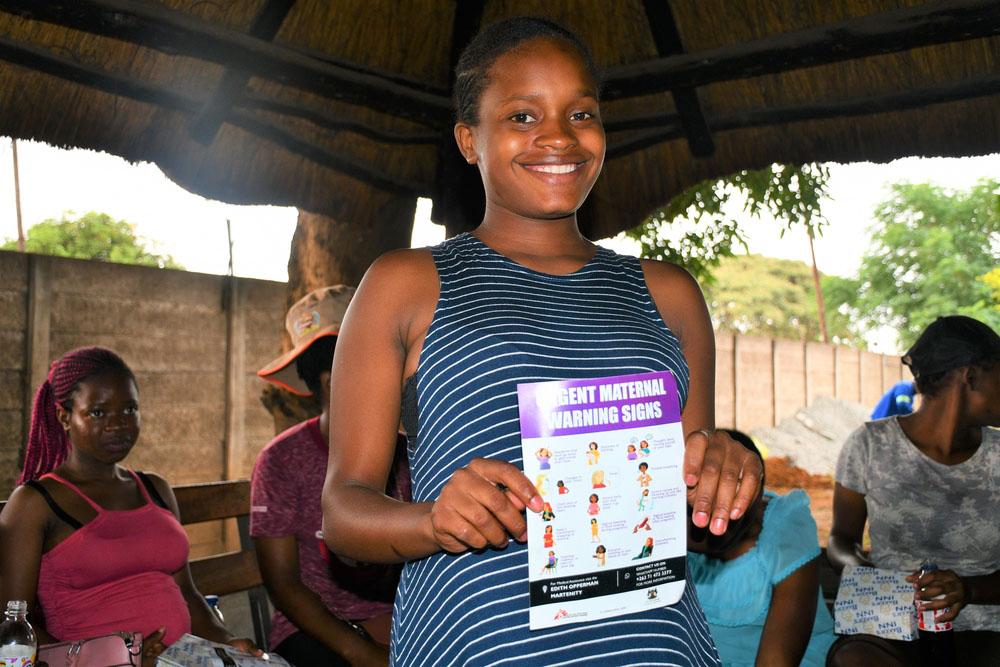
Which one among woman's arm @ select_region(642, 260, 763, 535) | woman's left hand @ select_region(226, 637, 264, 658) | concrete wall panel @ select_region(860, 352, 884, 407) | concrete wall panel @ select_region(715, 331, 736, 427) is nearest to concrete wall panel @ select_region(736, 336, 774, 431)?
concrete wall panel @ select_region(715, 331, 736, 427)

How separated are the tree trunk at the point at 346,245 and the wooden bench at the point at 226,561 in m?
0.57

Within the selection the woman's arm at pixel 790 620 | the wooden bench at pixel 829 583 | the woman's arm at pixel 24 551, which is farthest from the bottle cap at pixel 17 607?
the wooden bench at pixel 829 583

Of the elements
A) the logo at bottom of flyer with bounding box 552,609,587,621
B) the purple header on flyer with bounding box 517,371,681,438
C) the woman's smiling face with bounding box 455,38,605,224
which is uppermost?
the woman's smiling face with bounding box 455,38,605,224

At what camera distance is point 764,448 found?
53.2ft

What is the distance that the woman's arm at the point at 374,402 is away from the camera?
1241mm

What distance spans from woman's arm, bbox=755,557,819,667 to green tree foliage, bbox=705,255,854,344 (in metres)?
41.5

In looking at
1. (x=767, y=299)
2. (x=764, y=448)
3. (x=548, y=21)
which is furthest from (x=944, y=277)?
(x=548, y=21)

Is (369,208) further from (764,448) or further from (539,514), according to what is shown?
(764,448)

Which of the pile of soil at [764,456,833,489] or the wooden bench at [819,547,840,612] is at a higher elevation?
the wooden bench at [819,547,840,612]

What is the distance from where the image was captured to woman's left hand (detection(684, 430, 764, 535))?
1.20 meters

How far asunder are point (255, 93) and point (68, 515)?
176 centimetres

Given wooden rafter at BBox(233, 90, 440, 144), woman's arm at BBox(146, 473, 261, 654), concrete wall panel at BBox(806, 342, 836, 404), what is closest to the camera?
woman's arm at BBox(146, 473, 261, 654)

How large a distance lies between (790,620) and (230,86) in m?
2.69

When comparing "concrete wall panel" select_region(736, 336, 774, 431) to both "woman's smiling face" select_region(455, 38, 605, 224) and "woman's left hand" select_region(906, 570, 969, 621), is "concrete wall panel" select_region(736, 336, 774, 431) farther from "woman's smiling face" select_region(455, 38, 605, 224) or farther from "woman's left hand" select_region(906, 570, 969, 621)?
"woman's smiling face" select_region(455, 38, 605, 224)
